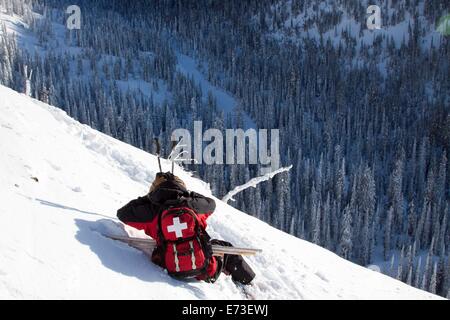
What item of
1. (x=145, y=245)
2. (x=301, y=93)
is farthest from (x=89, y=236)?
(x=301, y=93)

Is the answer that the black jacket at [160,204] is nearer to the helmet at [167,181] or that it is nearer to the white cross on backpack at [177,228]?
the helmet at [167,181]

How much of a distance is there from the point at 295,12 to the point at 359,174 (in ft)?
360

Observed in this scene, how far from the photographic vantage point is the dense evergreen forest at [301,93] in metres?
76.8

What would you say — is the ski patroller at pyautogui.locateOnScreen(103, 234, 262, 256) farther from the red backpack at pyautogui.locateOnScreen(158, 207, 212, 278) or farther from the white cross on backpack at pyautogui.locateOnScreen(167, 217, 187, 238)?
the white cross on backpack at pyautogui.locateOnScreen(167, 217, 187, 238)

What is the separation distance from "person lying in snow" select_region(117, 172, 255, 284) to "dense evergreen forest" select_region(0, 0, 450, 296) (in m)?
59.6

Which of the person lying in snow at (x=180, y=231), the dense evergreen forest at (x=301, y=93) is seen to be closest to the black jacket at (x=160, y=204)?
the person lying in snow at (x=180, y=231)

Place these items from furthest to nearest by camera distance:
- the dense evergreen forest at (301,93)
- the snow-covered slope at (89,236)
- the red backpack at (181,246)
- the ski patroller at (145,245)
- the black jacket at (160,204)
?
the dense evergreen forest at (301,93) < the ski patroller at (145,245) < the black jacket at (160,204) < the red backpack at (181,246) < the snow-covered slope at (89,236)

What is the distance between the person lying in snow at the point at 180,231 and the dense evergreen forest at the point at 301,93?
2347 inches

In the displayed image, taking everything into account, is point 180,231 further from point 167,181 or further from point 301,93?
point 301,93

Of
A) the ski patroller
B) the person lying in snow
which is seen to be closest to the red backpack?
the person lying in snow

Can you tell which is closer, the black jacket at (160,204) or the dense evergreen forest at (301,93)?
the black jacket at (160,204)

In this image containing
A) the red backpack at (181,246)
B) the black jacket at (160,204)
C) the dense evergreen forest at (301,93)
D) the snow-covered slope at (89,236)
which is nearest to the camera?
the snow-covered slope at (89,236)

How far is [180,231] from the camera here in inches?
247

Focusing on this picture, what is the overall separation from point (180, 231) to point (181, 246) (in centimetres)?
24
